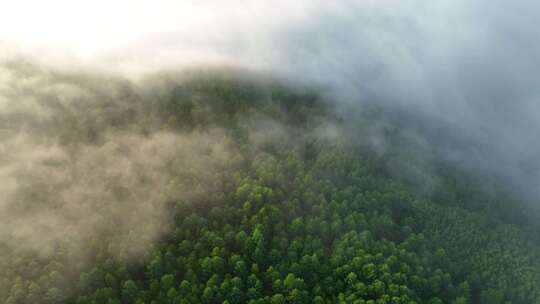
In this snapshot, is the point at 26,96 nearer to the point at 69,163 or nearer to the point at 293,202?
the point at 69,163

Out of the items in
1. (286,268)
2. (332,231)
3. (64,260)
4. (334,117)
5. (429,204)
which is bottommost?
(64,260)

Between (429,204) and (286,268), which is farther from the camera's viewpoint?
(429,204)

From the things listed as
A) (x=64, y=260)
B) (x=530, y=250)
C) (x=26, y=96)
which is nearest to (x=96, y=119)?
(x=26, y=96)

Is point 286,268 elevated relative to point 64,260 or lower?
elevated

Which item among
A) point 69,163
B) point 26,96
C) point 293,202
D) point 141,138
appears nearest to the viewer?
point 293,202

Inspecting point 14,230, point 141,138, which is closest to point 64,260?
point 14,230

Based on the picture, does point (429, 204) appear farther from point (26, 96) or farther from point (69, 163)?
point (26, 96)

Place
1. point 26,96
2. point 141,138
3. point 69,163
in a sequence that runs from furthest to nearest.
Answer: point 26,96 → point 141,138 → point 69,163
